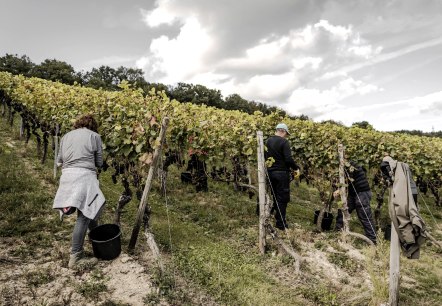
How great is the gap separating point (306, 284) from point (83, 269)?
10.2 feet

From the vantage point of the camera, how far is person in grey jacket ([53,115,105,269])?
13.4 feet

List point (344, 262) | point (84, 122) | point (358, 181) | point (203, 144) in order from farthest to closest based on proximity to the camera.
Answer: point (358, 181) < point (203, 144) < point (344, 262) < point (84, 122)

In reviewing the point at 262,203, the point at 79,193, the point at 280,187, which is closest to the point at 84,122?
the point at 79,193

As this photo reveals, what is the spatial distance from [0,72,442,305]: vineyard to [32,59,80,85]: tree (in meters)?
39.9

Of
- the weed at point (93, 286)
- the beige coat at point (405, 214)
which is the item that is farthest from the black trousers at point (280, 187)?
the weed at point (93, 286)

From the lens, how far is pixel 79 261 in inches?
165

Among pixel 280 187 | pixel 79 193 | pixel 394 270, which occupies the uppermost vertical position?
pixel 79 193

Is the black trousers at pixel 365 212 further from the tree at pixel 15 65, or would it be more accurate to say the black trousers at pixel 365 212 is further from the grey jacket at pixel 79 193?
the tree at pixel 15 65

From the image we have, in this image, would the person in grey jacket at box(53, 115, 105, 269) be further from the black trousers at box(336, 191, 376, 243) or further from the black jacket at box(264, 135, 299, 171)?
the black trousers at box(336, 191, 376, 243)

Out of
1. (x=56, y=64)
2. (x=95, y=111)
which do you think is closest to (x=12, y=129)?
(x=95, y=111)

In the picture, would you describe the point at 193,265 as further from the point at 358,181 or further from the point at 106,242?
the point at 358,181

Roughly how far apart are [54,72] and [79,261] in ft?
170

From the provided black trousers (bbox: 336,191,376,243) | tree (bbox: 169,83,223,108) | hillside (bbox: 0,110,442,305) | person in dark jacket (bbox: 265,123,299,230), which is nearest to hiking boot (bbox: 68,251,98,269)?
hillside (bbox: 0,110,442,305)

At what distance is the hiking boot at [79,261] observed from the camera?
4.14 metres
